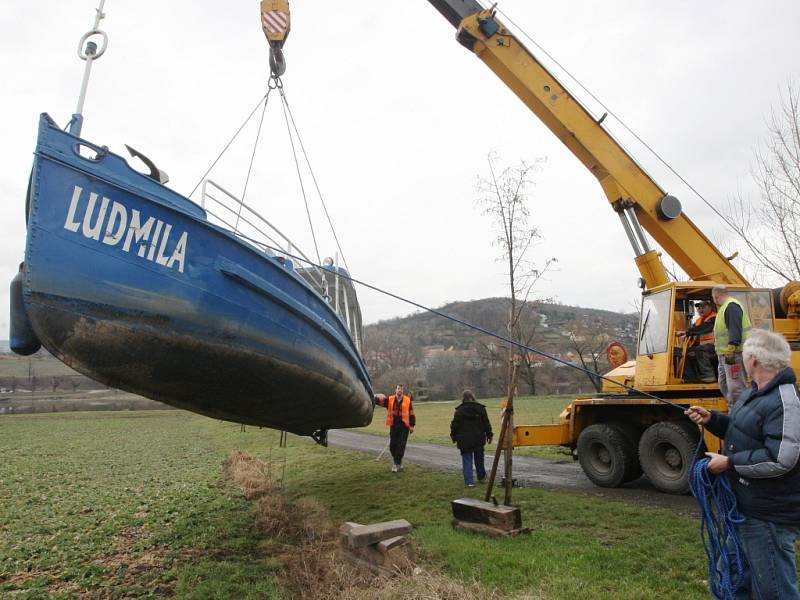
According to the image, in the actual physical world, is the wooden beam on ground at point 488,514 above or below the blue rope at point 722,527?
below

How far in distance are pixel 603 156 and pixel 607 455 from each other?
13.7 feet

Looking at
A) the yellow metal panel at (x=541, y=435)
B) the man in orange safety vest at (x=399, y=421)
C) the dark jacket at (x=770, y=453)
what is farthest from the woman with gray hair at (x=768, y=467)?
the man in orange safety vest at (x=399, y=421)

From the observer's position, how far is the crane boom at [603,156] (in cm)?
775

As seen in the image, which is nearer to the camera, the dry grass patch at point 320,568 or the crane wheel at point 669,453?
the dry grass patch at point 320,568

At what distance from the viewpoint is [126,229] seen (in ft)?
14.2

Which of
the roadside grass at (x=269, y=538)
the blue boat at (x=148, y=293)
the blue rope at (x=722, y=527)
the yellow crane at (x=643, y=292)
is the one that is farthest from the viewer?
the yellow crane at (x=643, y=292)

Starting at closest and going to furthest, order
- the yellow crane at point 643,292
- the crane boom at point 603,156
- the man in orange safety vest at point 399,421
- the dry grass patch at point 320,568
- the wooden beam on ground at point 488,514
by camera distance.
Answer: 1. the dry grass patch at point 320,568
2. the wooden beam on ground at point 488,514
3. the yellow crane at point 643,292
4. the crane boom at point 603,156
5. the man in orange safety vest at point 399,421

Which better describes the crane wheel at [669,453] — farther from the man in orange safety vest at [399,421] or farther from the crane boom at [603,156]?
the man in orange safety vest at [399,421]

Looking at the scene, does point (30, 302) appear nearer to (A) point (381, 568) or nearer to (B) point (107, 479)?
(A) point (381, 568)

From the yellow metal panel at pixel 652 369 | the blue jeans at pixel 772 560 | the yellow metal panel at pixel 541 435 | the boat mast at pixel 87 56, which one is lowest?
the blue jeans at pixel 772 560

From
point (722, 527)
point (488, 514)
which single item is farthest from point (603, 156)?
point (722, 527)

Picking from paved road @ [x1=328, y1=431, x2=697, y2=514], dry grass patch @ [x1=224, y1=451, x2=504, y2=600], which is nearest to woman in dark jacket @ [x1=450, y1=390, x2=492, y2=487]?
paved road @ [x1=328, y1=431, x2=697, y2=514]

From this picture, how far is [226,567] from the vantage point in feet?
16.9

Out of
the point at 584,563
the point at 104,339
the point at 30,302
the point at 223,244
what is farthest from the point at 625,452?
the point at 30,302
